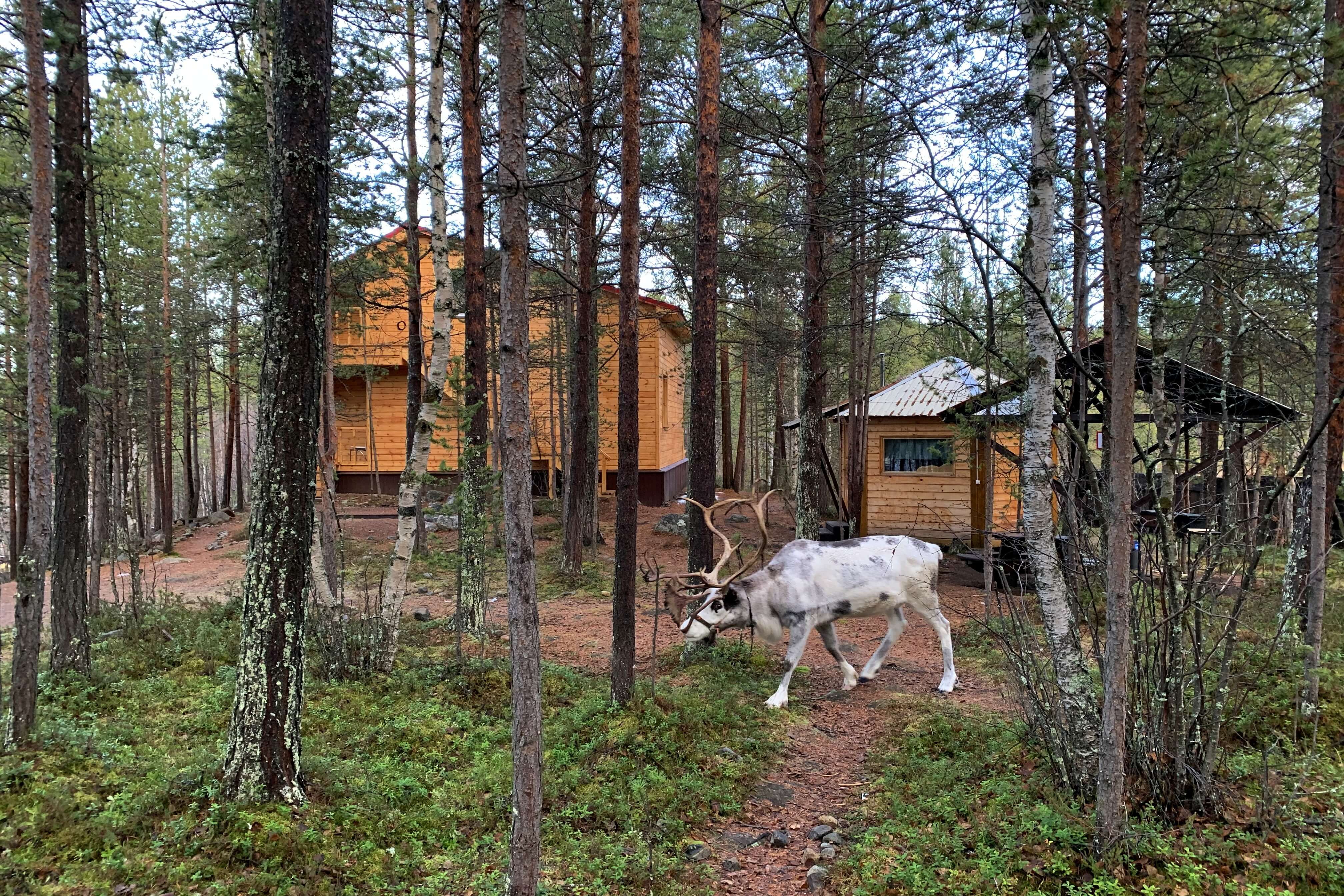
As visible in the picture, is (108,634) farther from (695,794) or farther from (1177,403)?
(1177,403)

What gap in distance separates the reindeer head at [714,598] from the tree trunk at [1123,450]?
4.16 m

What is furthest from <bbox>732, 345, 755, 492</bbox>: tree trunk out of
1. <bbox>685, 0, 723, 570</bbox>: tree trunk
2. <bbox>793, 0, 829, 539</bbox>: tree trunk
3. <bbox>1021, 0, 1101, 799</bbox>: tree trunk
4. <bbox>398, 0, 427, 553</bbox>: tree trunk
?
<bbox>1021, 0, 1101, 799</bbox>: tree trunk

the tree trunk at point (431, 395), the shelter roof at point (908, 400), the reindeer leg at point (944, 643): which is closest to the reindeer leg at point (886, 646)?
the reindeer leg at point (944, 643)

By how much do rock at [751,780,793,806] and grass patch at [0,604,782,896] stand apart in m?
0.11

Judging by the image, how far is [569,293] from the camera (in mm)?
15430

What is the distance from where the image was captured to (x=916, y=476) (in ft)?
54.1

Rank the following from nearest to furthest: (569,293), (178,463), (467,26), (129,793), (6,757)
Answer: (129,793) < (6,757) < (467,26) < (569,293) < (178,463)

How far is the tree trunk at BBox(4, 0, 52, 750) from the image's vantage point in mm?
4883

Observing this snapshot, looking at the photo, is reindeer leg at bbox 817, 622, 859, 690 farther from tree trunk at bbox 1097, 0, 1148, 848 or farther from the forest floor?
tree trunk at bbox 1097, 0, 1148, 848

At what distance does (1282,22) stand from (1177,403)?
287 cm

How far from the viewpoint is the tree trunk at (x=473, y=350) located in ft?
24.8

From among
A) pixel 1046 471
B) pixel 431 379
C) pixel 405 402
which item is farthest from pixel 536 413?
pixel 1046 471

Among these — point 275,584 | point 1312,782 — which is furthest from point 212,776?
point 1312,782

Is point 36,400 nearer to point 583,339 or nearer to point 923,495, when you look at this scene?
point 583,339
